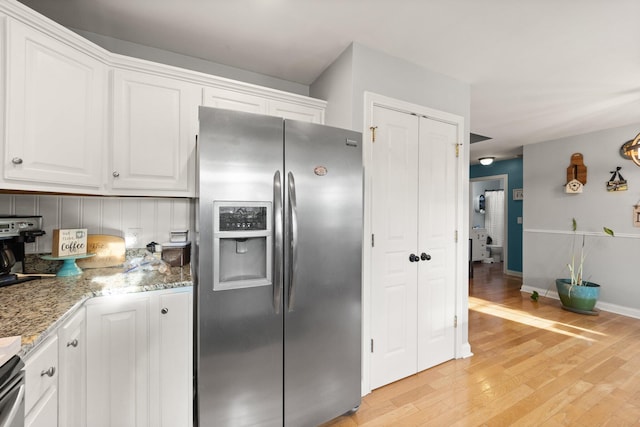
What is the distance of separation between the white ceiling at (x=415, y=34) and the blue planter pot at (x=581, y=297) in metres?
2.49

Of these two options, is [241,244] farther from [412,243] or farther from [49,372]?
[412,243]

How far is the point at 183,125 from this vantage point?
1876 mm

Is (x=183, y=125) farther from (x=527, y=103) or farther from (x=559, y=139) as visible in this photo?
(x=559, y=139)

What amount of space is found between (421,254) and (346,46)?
1.76 meters

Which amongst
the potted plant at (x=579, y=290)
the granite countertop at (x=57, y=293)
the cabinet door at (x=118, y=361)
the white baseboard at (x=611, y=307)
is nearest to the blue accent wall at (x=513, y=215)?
the white baseboard at (x=611, y=307)

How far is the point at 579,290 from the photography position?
375 centimetres

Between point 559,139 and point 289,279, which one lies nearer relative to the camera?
point 289,279

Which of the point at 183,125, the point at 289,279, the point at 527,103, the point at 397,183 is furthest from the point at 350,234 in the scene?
the point at 527,103

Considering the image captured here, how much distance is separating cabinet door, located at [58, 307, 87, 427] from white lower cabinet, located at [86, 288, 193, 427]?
0.03m

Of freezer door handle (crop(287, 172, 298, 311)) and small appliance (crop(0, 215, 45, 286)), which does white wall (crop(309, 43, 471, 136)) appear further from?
small appliance (crop(0, 215, 45, 286))

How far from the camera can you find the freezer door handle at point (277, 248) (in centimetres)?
151

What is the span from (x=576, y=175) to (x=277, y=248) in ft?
16.4

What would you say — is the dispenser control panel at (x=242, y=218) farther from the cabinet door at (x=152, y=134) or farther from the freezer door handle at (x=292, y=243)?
the cabinet door at (x=152, y=134)

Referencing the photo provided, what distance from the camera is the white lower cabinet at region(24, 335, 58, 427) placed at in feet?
2.89
